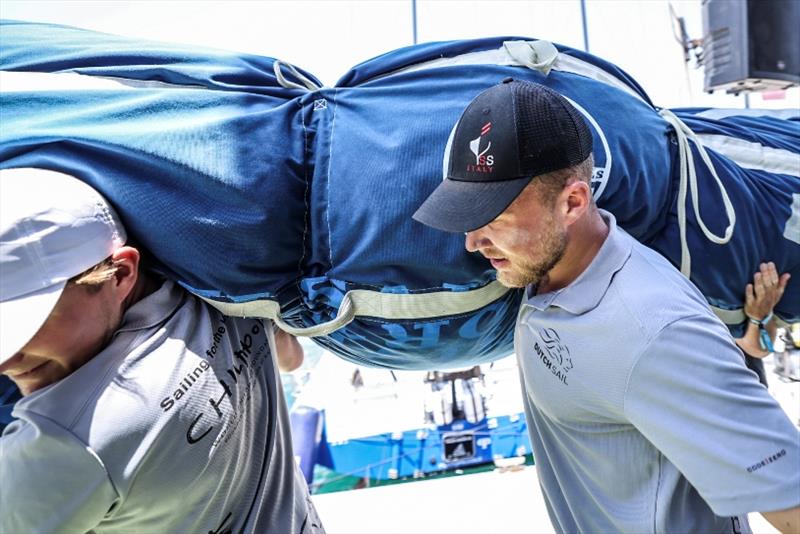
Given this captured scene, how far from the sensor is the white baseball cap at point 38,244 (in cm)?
82

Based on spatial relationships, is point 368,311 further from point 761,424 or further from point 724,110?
point 724,110

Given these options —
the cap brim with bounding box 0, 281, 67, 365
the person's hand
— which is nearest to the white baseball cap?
the cap brim with bounding box 0, 281, 67, 365

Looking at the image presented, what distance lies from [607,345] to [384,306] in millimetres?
316

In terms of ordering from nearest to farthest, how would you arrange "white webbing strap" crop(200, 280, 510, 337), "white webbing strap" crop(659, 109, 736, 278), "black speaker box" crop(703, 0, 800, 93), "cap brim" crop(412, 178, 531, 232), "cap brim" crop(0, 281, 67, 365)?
1. "cap brim" crop(0, 281, 67, 365)
2. "cap brim" crop(412, 178, 531, 232)
3. "white webbing strap" crop(200, 280, 510, 337)
4. "white webbing strap" crop(659, 109, 736, 278)
5. "black speaker box" crop(703, 0, 800, 93)

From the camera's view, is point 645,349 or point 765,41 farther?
point 765,41

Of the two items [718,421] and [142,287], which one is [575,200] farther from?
[142,287]


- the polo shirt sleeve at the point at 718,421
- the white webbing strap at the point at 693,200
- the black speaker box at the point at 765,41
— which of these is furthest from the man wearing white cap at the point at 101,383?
the black speaker box at the point at 765,41

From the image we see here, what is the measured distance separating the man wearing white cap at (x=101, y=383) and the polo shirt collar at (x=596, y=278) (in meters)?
0.48

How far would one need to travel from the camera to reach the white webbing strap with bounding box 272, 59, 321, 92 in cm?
112

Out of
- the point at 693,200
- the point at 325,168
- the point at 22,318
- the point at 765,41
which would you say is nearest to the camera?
the point at 22,318

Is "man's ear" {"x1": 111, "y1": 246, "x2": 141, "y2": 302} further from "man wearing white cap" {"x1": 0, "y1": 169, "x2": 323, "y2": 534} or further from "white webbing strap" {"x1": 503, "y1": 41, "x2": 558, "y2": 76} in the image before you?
"white webbing strap" {"x1": 503, "y1": 41, "x2": 558, "y2": 76}

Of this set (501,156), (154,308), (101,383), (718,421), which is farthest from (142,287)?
(718,421)

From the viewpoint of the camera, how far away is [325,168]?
1022 millimetres

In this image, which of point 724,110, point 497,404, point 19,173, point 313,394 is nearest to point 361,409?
point 313,394
